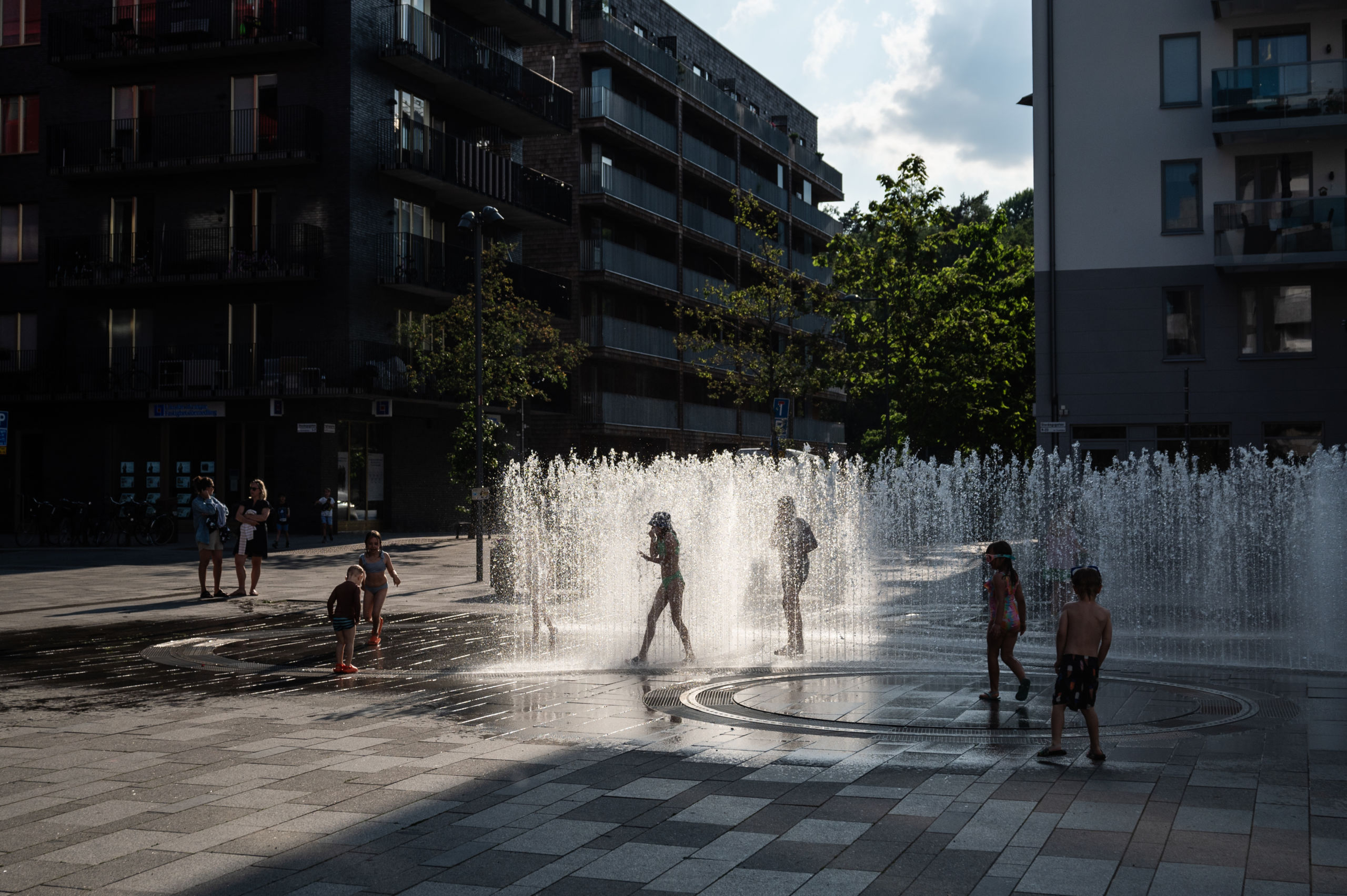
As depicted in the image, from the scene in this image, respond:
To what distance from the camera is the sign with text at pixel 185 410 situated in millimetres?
37094

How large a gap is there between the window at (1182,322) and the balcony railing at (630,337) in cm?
1910

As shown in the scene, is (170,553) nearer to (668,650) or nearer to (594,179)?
(668,650)

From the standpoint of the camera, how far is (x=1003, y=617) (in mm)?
10633

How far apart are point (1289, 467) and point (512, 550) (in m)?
19.0

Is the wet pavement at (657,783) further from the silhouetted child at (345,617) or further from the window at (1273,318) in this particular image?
the window at (1273,318)

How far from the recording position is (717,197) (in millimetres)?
60688

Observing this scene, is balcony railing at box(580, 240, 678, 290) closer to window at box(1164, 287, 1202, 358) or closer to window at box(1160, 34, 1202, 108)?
window at box(1160, 34, 1202, 108)

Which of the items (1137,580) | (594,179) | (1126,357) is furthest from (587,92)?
(1137,580)

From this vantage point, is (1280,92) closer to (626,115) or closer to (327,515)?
(626,115)

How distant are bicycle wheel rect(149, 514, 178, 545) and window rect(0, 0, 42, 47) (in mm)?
16629

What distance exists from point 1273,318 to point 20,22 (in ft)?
121

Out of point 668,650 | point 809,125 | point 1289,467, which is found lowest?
point 668,650

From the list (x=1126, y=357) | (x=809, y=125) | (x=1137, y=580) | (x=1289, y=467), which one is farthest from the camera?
(x=809, y=125)

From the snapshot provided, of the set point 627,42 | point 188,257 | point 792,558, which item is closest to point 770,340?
point 627,42
